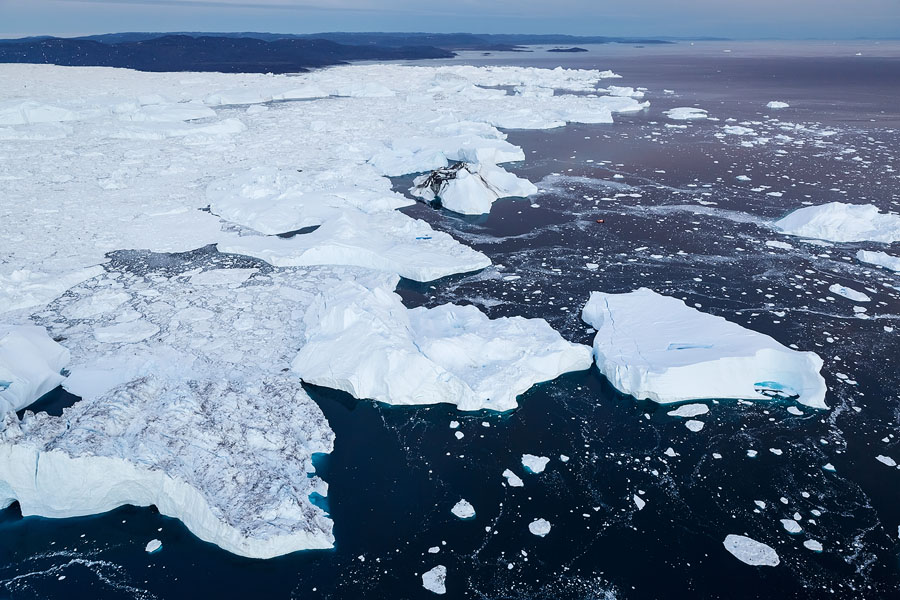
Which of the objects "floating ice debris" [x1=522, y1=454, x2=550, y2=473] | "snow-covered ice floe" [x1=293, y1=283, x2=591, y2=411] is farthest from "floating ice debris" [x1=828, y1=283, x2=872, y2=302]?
"floating ice debris" [x1=522, y1=454, x2=550, y2=473]

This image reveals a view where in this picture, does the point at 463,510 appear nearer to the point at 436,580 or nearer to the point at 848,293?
the point at 436,580

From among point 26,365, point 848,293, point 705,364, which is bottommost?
point 848,293

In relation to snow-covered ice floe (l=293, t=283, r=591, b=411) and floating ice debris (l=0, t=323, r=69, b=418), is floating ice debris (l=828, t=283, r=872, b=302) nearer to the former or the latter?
snow-covered ice floe (l=293, t=283, r=591, b=411)

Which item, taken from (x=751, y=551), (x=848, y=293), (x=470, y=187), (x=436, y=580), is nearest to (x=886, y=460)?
(x=751, y=551)

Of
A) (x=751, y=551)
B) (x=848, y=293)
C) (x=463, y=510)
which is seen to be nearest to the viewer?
(x=751, y=551)

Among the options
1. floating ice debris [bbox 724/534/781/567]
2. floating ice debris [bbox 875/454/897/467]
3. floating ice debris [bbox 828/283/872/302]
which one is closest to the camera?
floating ice debris [bbox 724/534/781/567]

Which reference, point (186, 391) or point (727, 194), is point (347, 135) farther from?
point (186, 391)

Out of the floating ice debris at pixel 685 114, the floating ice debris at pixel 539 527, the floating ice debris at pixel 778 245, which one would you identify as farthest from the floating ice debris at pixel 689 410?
the floating ice debris at pixel 685 114
